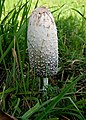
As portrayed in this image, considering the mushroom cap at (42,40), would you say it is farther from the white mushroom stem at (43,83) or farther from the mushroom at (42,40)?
the white mushroom stem at (43,83)

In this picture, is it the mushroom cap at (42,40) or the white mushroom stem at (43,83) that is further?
the white mushroom stem at (43,83)

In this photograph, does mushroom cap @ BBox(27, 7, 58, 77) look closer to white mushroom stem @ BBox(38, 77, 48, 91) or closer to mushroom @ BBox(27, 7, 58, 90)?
mushroom @ BBox(27, 7, 58, 90)

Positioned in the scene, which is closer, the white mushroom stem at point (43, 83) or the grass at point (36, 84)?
the grass at point (36, 84)

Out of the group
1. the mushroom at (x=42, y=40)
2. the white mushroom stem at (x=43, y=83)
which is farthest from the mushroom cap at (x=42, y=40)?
the white mushroom stem at (x=43, y=83)

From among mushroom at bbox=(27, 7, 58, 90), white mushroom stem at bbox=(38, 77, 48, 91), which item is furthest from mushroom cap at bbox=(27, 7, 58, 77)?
white mushroom stem at bbox=(38, 77, 48, 91)

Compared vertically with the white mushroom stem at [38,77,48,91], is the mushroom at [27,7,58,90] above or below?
above

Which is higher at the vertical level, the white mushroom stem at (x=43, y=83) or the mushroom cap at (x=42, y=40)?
the mushroom cap at (x=42, y=40)

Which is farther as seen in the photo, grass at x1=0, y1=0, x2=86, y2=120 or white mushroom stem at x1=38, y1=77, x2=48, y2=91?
white mushroom stem at x1=38, y1=77, x2=48, y2=91
